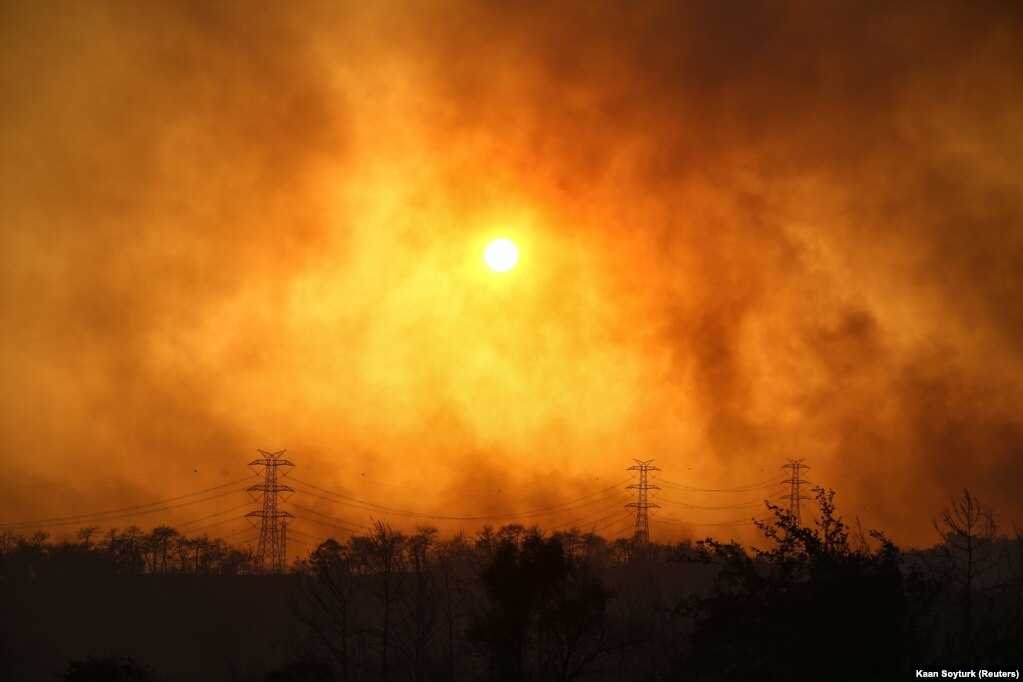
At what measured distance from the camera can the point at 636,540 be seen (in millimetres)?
99875

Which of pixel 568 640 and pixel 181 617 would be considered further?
pixel 181 617

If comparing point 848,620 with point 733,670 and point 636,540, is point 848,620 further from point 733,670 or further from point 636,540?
point 636,540

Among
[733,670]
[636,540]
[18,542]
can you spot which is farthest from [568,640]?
[18,542]

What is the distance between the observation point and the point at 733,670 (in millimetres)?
25672

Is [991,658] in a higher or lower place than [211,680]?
higher

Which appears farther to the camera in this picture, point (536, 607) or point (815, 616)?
point (536, 607)

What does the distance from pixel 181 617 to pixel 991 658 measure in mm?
84170

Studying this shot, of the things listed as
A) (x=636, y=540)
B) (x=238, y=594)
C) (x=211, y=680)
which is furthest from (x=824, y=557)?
(x=238, y=594)

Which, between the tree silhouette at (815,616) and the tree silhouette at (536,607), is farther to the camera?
the tree silhouette at (536,607)

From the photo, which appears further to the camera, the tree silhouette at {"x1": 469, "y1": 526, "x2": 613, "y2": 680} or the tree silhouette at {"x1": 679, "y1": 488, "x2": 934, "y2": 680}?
the tree silhouette at {"x1": 469, "y1": 526, "x2": 613, "y2": 680}

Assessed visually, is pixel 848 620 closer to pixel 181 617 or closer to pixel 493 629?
pixel 493 629

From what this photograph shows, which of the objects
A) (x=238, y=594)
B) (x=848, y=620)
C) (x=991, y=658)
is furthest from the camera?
(x=238, y=594)

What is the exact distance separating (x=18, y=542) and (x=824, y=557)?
119m

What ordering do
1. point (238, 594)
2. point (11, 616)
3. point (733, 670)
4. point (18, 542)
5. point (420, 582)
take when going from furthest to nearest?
point (18, 542), point (238, 594), point (11, 616), point (420, 582), point (733, 670)
